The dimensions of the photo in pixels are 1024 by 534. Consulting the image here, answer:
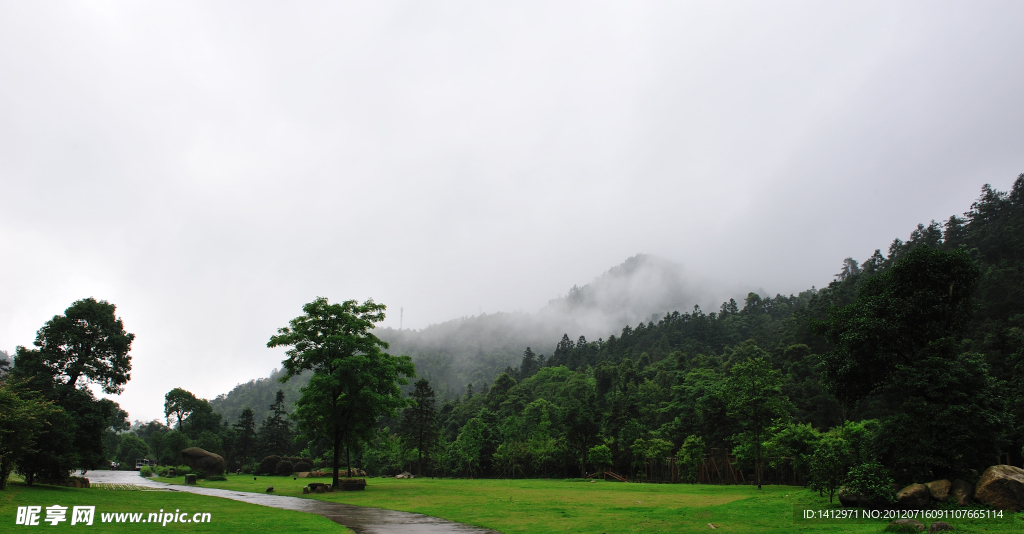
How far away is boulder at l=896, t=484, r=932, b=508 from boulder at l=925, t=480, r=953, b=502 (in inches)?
8.5

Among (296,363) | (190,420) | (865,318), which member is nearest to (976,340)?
(865,318)

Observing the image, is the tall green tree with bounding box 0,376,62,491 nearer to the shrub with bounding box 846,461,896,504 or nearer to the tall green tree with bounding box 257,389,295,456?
the shrub with bounding box 846,461,896,504

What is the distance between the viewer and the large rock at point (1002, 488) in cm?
1455

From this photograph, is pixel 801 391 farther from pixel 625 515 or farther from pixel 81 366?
pixel 81 366

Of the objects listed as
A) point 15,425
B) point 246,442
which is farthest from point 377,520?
point 246,442

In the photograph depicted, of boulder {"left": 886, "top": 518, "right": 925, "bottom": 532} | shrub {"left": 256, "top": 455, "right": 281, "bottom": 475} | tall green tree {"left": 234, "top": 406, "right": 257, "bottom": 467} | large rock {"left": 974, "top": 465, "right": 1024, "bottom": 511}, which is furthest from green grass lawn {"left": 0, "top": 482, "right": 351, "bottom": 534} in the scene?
tall green tree {"left": 234, "top": 406, "right": 257, "bottom": 467}

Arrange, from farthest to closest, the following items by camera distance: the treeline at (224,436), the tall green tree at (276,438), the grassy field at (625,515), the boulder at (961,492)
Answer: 1. the tall green tree at (276,438)
2. the treeline at (224,436)
3. the boulder at (961,492)
4. the grassy field at (625,515)

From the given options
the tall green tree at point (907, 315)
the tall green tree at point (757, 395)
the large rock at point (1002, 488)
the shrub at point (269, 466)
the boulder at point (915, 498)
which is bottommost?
the shrub at point (269, 466)

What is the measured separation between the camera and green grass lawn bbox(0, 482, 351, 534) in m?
14.0

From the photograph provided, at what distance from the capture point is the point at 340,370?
34.4 meters

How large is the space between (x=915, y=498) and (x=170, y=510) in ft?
88.3

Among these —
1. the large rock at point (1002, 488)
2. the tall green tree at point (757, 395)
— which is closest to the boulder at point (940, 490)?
the large rock at point (1002, 488)

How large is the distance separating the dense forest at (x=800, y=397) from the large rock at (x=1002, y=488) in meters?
1.56

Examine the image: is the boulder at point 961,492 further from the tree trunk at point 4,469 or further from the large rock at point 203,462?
the large rock at point 203,462
